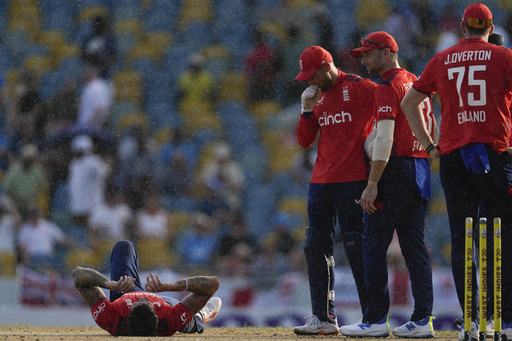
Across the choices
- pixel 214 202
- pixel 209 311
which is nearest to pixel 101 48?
pixel 214 202

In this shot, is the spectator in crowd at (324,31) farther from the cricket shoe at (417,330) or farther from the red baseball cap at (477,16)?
the red baseball cap at (477,16)

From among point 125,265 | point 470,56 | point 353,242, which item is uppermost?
point 470,56

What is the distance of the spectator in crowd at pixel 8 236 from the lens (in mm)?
10773

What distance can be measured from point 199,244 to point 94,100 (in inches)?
115

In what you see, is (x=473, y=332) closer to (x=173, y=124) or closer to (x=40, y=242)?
(x=40, y=242)

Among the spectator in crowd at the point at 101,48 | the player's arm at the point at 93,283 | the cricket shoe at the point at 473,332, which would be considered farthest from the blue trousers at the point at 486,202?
the spectator in crowd at the point at 101,48

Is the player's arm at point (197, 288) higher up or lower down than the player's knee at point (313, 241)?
lower down

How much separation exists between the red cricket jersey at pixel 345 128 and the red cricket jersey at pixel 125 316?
1.40 metres

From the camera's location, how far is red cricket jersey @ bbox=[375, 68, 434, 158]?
5.75 meters

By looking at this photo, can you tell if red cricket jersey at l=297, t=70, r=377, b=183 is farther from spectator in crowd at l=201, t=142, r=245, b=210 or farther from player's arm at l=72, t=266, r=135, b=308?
spectator in crowd at l=201, t=142, r=245, b=210

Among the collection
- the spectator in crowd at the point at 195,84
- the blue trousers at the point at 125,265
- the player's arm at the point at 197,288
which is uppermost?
the spectator in crowd at the point at 195,84

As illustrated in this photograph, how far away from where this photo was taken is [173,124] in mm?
12578

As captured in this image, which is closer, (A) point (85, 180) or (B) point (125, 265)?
(B) point (125, 265)

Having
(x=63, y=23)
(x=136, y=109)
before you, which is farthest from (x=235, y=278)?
(x=63, y=23)
